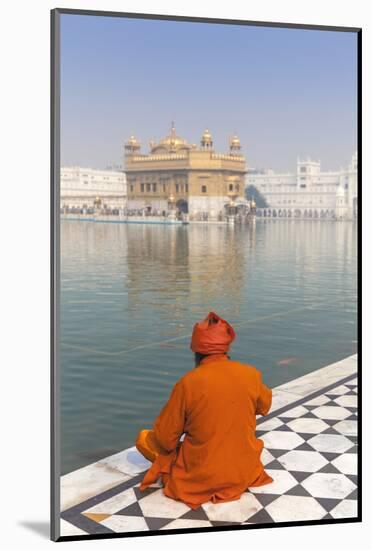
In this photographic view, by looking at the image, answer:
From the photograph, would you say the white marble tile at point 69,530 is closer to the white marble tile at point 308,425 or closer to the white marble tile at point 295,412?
the white marble tile at point 308,425

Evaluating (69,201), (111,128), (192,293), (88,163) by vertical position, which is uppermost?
(111,128)

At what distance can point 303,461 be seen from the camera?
2688 mm

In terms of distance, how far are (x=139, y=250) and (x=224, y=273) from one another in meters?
5.55

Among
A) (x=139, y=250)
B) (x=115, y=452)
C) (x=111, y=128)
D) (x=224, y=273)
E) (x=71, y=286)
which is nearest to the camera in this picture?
(x=115, y=452)

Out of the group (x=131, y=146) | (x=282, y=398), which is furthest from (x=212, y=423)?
(x=131, y=146)

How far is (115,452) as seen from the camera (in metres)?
2.93

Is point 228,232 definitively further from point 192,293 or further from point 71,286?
point 71,286

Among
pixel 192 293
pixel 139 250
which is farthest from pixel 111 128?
pixel 192 293

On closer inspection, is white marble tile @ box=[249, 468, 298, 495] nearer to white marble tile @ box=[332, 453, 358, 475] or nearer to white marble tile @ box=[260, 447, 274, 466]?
white marble tile @ box=[260, 447, 274, 466]

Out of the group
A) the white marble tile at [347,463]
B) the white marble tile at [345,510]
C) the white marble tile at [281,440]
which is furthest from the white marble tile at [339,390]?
the white marble tile at [345,510]

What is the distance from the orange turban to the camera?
226cm

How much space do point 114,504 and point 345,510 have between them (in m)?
0.73

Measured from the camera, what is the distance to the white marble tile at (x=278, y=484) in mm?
2408

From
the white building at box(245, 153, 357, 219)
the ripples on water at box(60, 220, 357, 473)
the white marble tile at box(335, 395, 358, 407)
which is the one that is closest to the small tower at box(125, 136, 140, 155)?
the ripples on water at box(60, 220, 357, 473)
